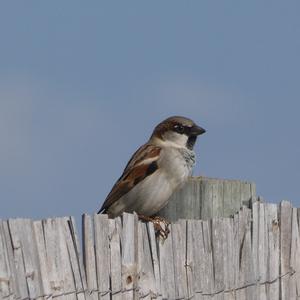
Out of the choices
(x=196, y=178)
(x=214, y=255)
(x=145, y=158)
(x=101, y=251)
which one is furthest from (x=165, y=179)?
(x=101, y=251)

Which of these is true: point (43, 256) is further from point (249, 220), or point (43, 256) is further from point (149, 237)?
point (249, 220)

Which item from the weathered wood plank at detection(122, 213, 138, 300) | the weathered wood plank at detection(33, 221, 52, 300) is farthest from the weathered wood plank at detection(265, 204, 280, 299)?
the weathered wood plank at detection(33, 221, 52, 300)

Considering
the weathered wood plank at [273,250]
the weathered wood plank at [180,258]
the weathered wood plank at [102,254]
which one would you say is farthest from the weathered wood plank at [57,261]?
the weathered wood plank at [273,250]

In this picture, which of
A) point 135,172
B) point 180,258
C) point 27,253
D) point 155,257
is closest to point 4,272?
point 27,253

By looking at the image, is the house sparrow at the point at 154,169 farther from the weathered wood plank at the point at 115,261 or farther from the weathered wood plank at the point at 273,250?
the weathered wood plank at the point at 115,261

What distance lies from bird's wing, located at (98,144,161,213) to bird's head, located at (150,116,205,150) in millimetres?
174

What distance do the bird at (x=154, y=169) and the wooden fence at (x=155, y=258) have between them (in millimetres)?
1828

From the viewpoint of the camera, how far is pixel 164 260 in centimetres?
612

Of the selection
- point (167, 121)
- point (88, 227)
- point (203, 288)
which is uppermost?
point (167, 121)

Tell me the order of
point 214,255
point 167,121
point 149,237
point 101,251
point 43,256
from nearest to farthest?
1. point 43,256
2. point 101,251
3. point 149,237
4. point 214,255
5. point 167,121

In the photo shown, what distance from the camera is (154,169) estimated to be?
30.0ft

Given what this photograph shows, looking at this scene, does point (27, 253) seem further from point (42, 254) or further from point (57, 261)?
point (57, 261)

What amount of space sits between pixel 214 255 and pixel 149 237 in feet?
1.90

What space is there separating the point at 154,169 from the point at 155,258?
3.11 metres
